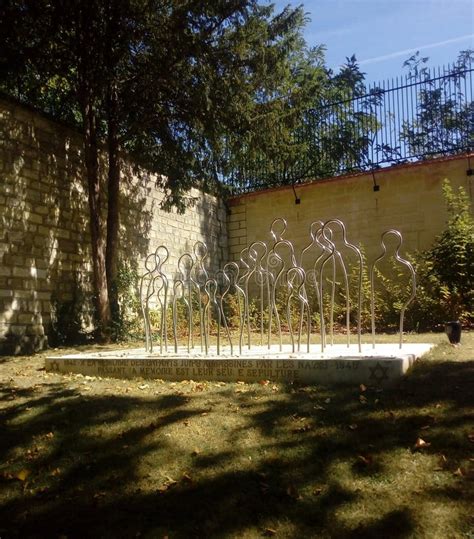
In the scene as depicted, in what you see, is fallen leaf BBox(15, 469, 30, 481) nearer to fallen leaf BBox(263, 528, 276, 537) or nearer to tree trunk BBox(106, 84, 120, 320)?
fallen leaf BBox(263, 528, 276, 537)

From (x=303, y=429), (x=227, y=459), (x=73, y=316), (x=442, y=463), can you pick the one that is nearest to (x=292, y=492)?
(x=227, y=459)

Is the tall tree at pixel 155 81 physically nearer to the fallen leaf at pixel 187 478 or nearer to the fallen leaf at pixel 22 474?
the fallen leaf at pixel 22 474

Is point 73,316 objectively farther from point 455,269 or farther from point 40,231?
point 455,269

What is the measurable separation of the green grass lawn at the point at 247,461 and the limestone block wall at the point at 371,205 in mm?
6394

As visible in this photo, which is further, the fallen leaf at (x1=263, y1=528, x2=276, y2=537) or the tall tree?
the tall tree

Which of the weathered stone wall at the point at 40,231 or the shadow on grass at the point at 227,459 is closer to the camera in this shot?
the shadow on grass at the point at 227,459

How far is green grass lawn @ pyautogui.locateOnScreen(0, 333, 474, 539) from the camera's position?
9.39 feet

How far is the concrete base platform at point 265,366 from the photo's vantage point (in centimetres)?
454

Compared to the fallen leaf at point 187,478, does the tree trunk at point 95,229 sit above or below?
above

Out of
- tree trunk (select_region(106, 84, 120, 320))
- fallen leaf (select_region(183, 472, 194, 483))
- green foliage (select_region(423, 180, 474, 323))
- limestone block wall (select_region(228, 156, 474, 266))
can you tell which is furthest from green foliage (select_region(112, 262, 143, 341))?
fallen leaf (select_region(183, 472, 194, 483))

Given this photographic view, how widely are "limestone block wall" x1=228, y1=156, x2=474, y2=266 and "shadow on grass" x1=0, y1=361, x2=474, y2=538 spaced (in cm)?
652

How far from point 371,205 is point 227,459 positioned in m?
8.75

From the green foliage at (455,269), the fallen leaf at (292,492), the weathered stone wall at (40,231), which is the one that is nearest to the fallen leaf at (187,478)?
the fallen leaf at (292,492)

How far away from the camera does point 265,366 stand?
4969 millimetres
